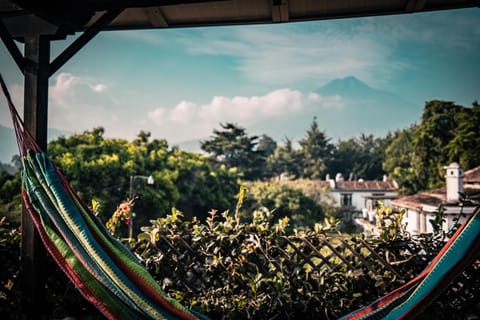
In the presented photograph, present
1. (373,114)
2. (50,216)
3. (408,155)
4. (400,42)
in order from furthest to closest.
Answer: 1. (373,114)
2. (400,42)
3. (408,155)
4. (50,216)

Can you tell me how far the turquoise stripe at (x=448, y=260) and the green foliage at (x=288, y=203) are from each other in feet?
74.9

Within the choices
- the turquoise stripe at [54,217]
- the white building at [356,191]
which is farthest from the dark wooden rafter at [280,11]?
the white building at [356,191]

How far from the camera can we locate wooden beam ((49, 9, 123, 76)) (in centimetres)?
185

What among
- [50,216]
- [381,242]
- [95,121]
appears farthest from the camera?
[95,121]

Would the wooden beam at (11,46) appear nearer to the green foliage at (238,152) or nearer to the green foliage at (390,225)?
the green foliage at (390,225)

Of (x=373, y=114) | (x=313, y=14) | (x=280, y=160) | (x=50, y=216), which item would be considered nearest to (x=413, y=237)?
(x=313, y=14)

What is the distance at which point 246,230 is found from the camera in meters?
2.07

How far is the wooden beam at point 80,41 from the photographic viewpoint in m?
1.85

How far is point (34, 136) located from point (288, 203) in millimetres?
23255

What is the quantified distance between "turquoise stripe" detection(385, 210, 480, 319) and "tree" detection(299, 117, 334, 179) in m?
34.6

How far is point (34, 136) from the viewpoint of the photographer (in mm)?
1776

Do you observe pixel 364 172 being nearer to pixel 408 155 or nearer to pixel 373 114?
pixel 408 155

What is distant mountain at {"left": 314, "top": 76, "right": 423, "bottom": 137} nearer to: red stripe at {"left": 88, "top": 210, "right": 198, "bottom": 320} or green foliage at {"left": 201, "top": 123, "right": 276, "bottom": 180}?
green foliage at {"left": 201, "top": 123, "right": 276, "bottom": 180}

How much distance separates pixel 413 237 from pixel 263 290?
701 mm
